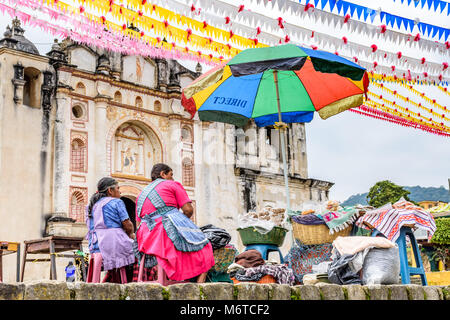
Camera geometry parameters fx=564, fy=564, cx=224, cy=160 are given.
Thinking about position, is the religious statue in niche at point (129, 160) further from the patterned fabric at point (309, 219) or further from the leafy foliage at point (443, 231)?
the patterned fabric at point (309, 219)

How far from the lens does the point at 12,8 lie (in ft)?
24.8

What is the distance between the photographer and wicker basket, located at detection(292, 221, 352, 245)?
573 cm

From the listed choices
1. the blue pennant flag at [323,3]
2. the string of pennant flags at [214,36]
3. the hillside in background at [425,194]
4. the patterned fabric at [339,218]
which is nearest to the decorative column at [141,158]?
the string of pennant flags at [214,36]

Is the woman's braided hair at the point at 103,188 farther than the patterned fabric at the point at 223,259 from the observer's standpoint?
Yes

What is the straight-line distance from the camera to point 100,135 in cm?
1392

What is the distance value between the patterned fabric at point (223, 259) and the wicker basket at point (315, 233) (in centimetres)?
92

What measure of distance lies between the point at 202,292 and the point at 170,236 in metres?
1.45

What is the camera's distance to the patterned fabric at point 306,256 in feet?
19.2

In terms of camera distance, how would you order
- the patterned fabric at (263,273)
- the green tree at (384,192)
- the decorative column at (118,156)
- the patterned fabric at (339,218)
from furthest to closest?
the green tree at (384,192) < the decorative column at (118,156) < the patterned fabric at (339,218) < the patterned fabric at (263,273)

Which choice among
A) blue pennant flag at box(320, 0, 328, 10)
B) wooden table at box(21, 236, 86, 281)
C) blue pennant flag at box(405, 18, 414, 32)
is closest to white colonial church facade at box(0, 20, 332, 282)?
wooden table at box(21, 236, 86, 281)

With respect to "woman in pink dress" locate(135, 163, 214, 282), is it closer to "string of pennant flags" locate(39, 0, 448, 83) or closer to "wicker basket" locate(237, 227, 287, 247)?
"wicker basket" locate(237, 227, 287, 247)

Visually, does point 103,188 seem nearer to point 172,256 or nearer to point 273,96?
point 172,256
